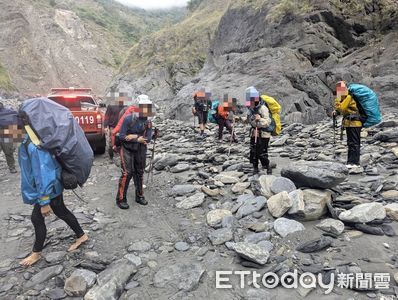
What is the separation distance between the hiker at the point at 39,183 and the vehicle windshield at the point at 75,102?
6.36 metres

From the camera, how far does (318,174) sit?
16.1 feet

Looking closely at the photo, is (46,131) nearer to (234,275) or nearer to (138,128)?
(138,128)

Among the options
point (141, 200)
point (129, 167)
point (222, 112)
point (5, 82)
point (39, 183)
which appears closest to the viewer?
point (39, 183)

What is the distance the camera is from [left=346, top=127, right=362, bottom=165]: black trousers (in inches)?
265

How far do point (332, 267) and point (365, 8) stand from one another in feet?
61.1

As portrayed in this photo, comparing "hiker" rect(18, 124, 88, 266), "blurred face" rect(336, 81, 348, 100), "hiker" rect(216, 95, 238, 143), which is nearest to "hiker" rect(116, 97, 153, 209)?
"hiker" rect(18, 124, 88, 266)

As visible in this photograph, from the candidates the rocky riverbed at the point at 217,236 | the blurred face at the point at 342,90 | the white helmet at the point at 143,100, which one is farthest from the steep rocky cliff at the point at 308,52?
the white helmet at the point at 143,100

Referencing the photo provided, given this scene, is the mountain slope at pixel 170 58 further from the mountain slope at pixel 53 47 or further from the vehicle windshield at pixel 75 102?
the vehicle windshield at pixel 75 102

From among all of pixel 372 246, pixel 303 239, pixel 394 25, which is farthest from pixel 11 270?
pixel 394 25

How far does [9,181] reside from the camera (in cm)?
807

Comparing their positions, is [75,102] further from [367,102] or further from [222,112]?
[367,102]

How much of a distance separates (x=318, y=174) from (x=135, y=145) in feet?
9.85

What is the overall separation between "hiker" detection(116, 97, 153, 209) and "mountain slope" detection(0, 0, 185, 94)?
39.9 meters

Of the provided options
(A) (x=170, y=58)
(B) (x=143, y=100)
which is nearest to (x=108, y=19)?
(A) (x=170, y=58)
